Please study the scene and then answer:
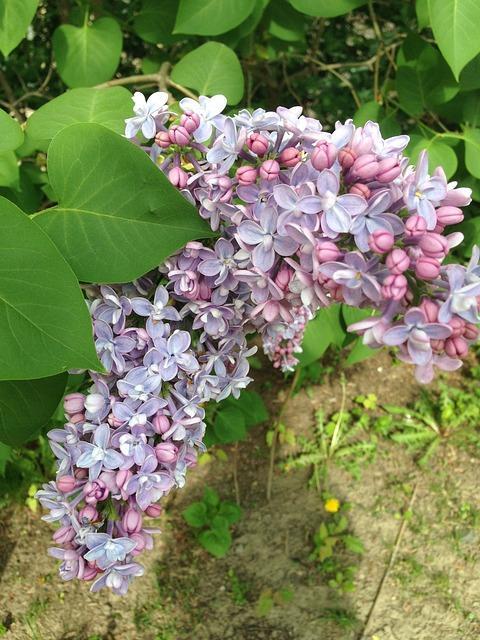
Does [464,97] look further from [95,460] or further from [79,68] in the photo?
[95,460]

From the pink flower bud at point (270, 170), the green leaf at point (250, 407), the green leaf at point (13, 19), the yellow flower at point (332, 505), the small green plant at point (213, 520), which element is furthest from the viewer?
the yellow flower at point (332, 505)

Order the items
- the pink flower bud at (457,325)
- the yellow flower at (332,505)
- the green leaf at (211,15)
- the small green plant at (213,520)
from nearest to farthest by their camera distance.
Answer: the pink flower bud at (457,325), the green leaf at (211,15), the small green plant at (213,520), the yellow flower at (332,505)

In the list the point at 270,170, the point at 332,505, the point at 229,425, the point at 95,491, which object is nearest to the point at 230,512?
the point at 332,505

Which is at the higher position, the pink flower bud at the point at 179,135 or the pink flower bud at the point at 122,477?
the pink flower bud at the point at 179,135

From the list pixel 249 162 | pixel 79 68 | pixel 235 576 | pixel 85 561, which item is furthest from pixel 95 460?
pixel 235 576

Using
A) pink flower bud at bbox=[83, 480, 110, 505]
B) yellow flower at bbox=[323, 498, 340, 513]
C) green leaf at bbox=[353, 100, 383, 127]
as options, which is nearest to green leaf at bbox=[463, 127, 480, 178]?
green leaf at bbox=[353, 100, 383, 127]

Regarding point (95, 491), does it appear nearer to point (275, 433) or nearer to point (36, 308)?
point (36, 308)

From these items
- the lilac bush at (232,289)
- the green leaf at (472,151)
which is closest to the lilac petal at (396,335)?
the lilac bush at (232,289)

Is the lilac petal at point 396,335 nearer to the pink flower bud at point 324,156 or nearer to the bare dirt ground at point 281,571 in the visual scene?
the pink flower bud at point 324,156
